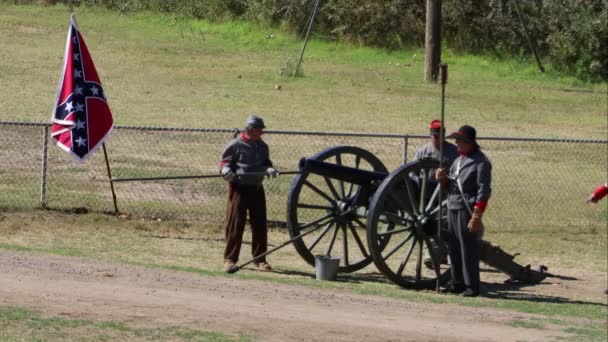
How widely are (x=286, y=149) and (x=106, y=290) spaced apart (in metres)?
10.5

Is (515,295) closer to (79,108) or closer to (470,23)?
(79,108)

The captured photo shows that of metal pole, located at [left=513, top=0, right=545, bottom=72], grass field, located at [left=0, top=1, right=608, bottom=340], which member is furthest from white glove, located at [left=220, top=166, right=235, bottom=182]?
metal pole, located at [left=513, top=0, right=545, bottom=72]

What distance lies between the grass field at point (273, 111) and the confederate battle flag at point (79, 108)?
1171 mm

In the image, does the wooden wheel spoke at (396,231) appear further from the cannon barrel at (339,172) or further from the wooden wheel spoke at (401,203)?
the cannon barrel at (339,172)

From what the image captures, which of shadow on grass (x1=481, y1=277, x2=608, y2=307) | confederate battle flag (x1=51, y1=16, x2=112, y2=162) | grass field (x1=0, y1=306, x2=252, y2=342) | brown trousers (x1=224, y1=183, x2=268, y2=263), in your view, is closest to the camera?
grass field (x1=0, y1=306, x2=252, y2=342)

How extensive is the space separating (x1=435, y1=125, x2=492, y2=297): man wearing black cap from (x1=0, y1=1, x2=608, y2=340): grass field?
15.9 inches

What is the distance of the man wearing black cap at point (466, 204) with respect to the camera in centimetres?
1310

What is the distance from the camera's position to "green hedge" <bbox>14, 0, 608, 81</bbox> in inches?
1298

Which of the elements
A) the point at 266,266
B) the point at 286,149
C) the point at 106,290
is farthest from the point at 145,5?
the point at 106,290

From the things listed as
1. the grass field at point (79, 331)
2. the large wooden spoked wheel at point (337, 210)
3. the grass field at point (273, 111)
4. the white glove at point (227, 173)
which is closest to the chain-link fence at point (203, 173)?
the grass field at point (273, 111)

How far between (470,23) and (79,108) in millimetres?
19314

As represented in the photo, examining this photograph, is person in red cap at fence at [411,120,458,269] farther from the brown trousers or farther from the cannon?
the brown trousers

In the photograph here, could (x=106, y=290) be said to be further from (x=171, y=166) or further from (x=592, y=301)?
(x=171, y=166)

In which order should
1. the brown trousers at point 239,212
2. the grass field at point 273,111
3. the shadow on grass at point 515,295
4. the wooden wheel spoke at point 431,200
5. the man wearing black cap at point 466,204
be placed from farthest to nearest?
the grass field at point 273,111
the brown trousers at point 239,212
the wooden wheel spoke at point 431,200
the shadow on grass at point 515,295
the man wearing black cap at point 466,204
